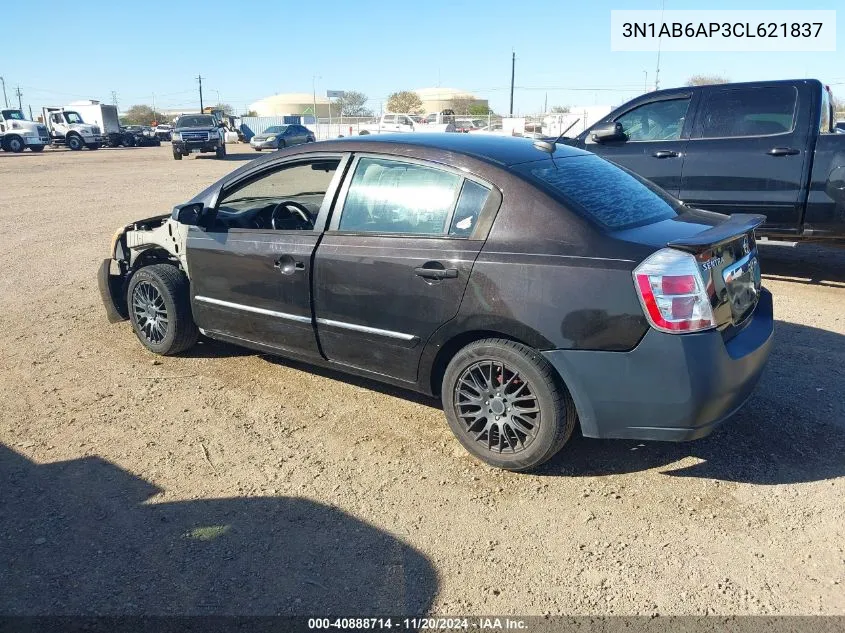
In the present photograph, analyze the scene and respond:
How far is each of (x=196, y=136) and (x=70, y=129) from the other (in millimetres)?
17961

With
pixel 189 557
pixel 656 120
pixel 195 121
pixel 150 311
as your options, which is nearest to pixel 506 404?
pixel 189 557

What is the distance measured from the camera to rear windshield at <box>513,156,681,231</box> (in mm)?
3379

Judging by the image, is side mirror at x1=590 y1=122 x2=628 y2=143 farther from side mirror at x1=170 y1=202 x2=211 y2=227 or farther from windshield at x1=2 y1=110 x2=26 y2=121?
→ windshield at x1=2 y1=110 x2=26 y2=121

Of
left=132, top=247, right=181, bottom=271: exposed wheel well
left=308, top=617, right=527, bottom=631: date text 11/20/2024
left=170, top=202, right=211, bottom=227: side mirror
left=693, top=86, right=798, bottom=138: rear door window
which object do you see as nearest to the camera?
left=308, top=617, right=527, bottom=631: date text 11/20/2024

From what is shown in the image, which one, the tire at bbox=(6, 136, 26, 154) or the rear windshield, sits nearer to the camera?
the rear windshield

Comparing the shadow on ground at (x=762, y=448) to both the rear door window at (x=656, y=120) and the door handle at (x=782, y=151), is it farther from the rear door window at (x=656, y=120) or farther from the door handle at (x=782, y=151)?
the rear door window at (x=656, y=120)

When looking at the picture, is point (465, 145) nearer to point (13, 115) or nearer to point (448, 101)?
point (13, 115)

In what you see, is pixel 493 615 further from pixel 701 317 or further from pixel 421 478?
pixel 701 317

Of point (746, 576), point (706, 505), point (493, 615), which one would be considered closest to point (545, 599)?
point (493, 615)

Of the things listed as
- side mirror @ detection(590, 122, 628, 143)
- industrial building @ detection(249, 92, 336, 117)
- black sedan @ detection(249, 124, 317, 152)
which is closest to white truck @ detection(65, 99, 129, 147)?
black sedan @ detection(249, 124, 317, 152)

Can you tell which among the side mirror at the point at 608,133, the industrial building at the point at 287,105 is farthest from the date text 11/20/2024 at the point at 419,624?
the industrial building at the point at 287,105

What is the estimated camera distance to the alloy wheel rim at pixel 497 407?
11.0 feet

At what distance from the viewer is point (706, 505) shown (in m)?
3.17

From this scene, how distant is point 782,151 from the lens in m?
6.55
